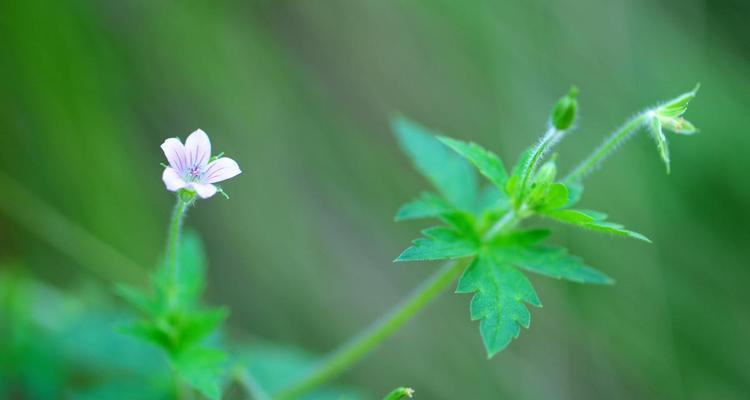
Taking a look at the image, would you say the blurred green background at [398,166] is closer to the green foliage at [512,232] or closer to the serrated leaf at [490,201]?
the serrated leaf at [490,201]

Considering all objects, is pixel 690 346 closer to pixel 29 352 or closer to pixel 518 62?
pixel 518 62

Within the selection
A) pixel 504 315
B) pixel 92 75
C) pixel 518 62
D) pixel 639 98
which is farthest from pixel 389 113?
pixel 504 315

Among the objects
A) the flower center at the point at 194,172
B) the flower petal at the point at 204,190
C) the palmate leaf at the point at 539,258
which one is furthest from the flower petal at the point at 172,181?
the palmate leaf at the point at 539,258

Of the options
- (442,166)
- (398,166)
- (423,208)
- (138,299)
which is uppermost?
(398,166)

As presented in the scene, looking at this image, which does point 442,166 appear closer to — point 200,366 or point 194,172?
point 194,172

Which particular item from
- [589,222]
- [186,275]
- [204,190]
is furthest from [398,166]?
[204,190]
